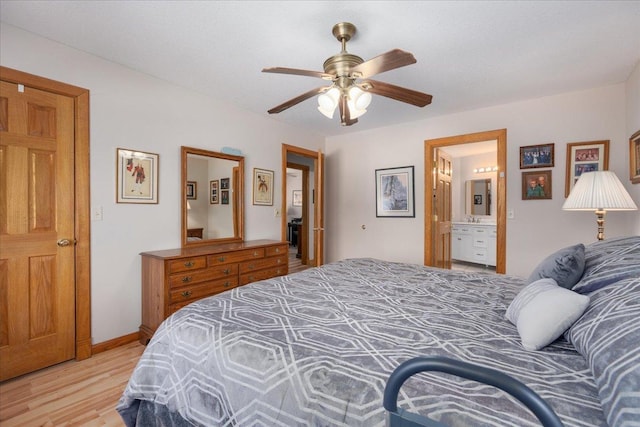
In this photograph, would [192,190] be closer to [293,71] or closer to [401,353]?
[293,71]

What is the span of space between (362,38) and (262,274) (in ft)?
8.17

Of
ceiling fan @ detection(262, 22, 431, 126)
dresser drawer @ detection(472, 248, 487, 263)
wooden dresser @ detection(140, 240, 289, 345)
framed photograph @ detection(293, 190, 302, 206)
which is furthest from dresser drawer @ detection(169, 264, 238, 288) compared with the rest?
framed photograph @ detection(293, 190, 302, 206)

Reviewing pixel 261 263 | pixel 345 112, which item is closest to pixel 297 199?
pixel 261 263

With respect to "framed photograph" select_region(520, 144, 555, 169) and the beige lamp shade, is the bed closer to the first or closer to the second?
the beige lamp shade

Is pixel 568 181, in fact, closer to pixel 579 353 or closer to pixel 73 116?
pixel 579 353

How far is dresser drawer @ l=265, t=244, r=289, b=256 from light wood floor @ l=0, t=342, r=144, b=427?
1.55 metres

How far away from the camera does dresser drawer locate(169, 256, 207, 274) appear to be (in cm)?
254

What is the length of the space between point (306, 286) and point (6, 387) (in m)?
2.14

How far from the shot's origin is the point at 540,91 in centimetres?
309

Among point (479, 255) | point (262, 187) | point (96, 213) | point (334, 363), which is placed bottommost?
point (479, 255)

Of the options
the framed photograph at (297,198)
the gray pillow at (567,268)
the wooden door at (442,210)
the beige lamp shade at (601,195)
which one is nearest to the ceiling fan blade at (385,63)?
the gray pillow at (567,268)

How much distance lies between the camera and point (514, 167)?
11.3 feet

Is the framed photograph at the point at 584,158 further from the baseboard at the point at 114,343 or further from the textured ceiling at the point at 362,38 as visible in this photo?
the baseboard at the point at 114,343

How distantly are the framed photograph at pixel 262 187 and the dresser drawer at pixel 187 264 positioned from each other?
4.14 feet
